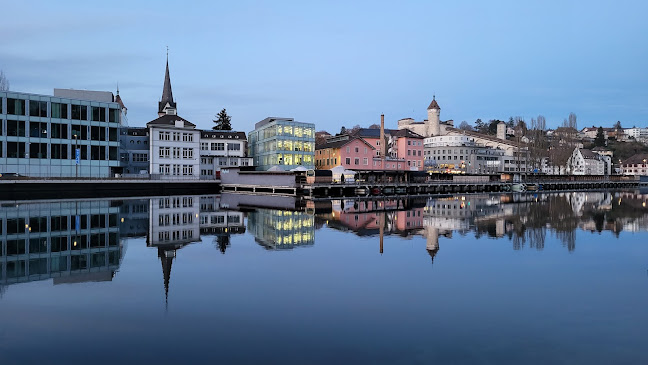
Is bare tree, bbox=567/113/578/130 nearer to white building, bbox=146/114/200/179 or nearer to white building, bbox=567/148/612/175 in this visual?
white building, bbox=567/148/612/175

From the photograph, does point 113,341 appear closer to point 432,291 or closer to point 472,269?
point 432,291

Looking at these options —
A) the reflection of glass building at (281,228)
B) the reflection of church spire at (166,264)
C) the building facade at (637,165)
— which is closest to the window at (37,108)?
the reflection of glass building at (281,228)

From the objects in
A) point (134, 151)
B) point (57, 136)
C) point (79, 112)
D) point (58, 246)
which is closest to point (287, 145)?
point (134, 151)

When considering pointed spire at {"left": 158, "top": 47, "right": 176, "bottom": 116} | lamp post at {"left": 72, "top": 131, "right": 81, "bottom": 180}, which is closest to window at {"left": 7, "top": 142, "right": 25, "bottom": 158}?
lamp post at {"left": 72, "top": 131, "right": 81, "bottom": 180}

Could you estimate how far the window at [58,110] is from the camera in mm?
70000

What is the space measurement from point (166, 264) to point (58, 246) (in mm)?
7737

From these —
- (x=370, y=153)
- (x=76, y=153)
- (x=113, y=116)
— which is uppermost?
(x=113, y=116)

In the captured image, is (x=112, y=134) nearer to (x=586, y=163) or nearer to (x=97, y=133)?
(x=97, y=133)

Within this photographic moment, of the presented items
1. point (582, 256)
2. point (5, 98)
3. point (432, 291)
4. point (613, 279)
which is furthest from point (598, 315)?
point (5, 98)

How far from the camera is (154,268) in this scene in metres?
19.3

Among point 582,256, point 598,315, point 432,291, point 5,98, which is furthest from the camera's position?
point 5,98

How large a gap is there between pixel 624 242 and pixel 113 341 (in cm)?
2829

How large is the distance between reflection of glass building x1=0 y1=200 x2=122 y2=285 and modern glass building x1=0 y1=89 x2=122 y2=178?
1263 inches

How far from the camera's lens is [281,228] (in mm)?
32594
